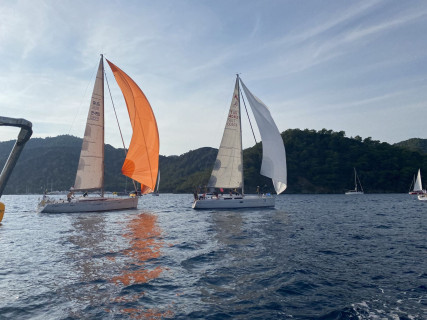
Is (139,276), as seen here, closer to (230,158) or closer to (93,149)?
(230,158)

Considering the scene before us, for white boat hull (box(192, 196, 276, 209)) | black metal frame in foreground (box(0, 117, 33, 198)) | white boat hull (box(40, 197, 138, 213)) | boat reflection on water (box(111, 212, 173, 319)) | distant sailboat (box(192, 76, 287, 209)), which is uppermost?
distant sailboat (box(192, 76, 287, 209))

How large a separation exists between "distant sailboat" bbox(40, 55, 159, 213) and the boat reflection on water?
61.4 ft

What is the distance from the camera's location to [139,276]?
370 inches

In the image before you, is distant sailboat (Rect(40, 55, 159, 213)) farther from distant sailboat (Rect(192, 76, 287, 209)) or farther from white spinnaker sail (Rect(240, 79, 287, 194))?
Answer: white spinnaker sail (Rect(240, 79, 287, 194))

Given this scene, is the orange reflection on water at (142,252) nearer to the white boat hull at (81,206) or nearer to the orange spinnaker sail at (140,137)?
the white boat hull at (81,206)

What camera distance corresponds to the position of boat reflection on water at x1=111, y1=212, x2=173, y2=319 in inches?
264

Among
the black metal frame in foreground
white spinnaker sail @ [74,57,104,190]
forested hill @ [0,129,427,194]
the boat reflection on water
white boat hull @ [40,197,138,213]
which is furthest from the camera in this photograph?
forested hill @ [0,129,427,194]

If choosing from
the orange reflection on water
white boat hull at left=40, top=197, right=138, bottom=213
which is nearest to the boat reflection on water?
the orange reflection on water

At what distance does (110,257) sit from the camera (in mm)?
11984

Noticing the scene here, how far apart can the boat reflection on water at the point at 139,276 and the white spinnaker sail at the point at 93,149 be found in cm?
1974

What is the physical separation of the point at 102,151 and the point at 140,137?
4.79 meters

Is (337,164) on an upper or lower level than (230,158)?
upper

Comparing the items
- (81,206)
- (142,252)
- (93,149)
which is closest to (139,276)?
(142,252)

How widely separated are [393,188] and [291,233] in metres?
132
